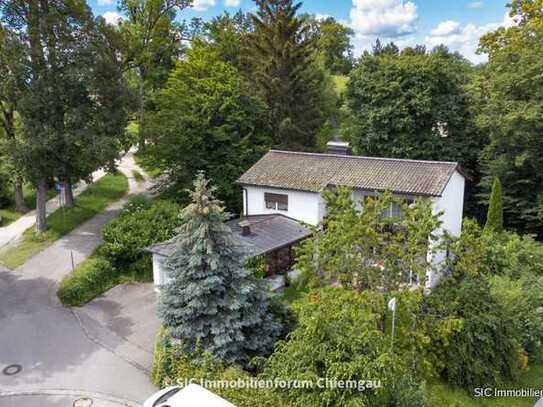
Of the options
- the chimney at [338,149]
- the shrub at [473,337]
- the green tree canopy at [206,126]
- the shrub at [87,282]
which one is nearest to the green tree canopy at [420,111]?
the chimney at [338,149]

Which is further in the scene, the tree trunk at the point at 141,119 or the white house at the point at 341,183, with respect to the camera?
the tree trunk at the point at 141,119

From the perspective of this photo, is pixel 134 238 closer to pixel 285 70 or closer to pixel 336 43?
pixel 285 70

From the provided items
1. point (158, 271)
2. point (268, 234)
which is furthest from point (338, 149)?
point (158, 271)

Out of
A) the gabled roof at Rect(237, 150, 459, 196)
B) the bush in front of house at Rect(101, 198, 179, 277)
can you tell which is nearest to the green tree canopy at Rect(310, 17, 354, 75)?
the gabled roof at Rect(237, 150, 459, 196)

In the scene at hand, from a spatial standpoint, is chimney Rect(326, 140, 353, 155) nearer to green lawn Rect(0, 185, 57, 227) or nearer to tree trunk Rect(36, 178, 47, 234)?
green lawn Rect(0, 185, 57, 227)

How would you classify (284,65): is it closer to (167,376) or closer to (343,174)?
(343,174)

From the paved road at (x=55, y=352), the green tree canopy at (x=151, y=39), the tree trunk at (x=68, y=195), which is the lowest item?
the paved road at (x=55, y=352)

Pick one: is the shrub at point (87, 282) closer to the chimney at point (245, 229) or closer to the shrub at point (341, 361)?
the chimney at point (245, 229)
